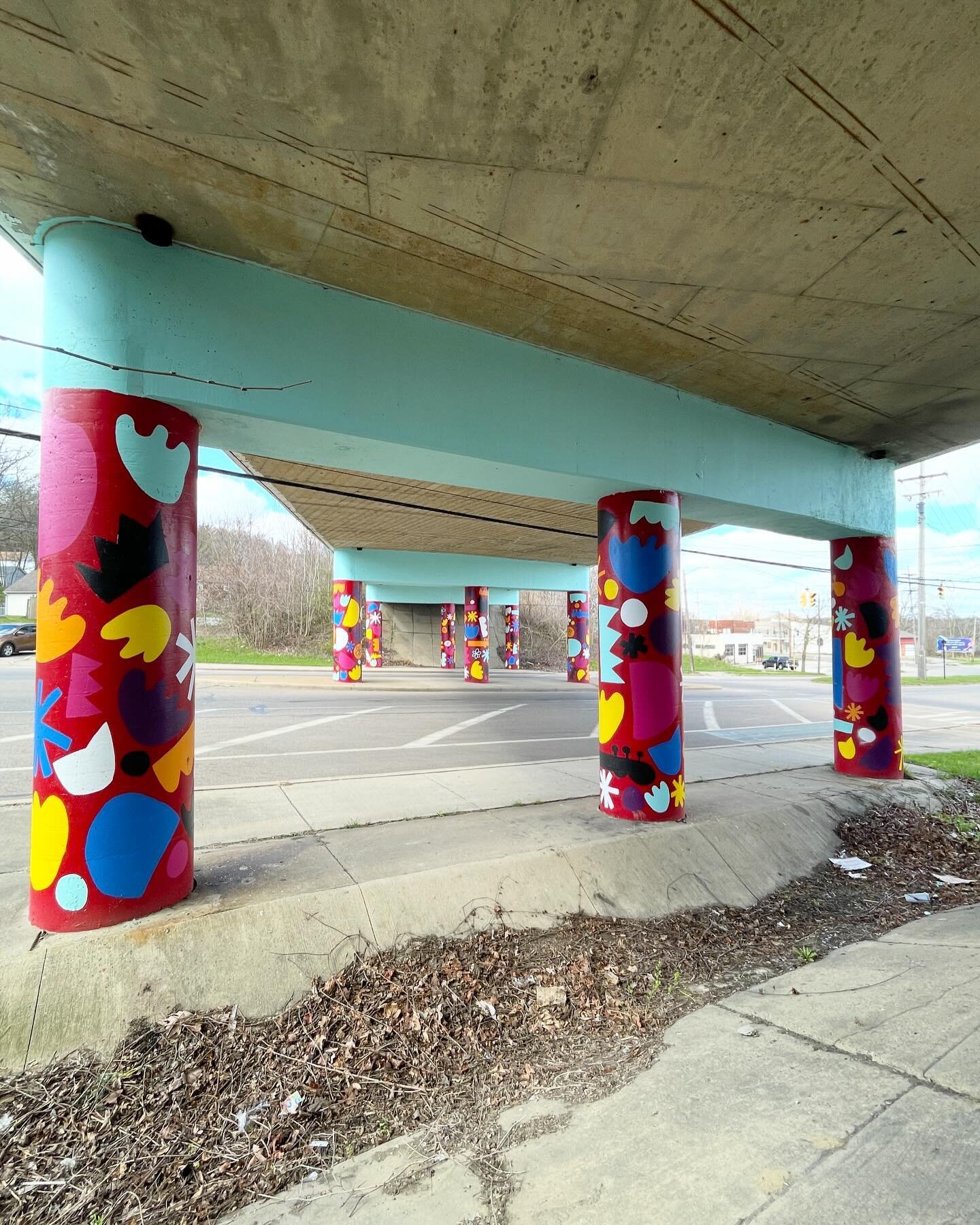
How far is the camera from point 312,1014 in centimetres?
352

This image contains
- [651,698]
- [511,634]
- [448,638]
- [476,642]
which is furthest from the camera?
[511,634]

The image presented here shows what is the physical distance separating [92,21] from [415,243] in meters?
1.84

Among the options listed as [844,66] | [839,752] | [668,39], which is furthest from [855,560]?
[668,39]

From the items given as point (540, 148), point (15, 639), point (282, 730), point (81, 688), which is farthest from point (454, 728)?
point (15, 639)

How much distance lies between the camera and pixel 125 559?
3771mm

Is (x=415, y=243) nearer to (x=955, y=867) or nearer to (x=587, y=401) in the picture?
(x=587, y=401)

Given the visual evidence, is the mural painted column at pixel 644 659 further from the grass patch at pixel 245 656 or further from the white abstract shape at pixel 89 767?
the grass patch at pixel 245 656

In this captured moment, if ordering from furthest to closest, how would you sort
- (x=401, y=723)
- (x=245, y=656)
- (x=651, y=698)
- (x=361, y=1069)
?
1. (x=245, y=656)
2. (x=401, y=723)
3. (x=651, y=698)
4. (x=361, y=1069)

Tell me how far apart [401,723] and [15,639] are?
2170 cm

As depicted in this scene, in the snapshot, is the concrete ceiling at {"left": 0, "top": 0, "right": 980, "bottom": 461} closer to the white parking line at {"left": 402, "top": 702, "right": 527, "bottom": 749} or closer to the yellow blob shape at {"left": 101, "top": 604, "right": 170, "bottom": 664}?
the yellow blob shape at {"left": 101, "top": 604, "right": 170, "bottom": 664}

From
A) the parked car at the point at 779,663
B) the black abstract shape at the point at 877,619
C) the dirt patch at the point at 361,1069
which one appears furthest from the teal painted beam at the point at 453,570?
the parked car at the point at 779,663

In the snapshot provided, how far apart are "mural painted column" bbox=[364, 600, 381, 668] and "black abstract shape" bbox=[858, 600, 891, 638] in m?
24.0

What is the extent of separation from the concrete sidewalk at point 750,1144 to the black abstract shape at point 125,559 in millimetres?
3081

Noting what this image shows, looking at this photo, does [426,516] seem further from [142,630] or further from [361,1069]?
[361,1069]
